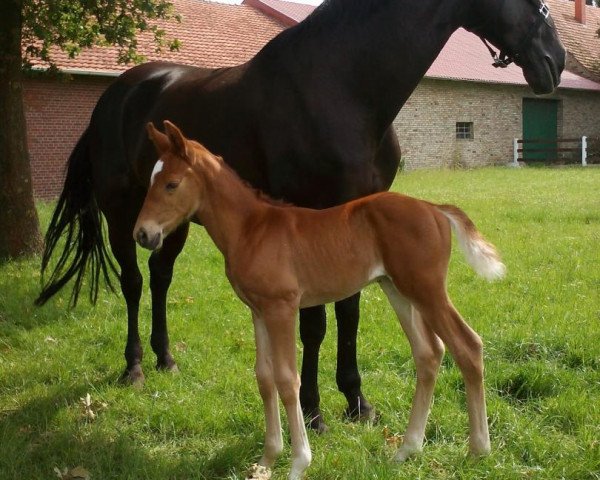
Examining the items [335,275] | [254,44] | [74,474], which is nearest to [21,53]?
[74,474]

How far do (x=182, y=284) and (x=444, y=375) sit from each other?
358cm

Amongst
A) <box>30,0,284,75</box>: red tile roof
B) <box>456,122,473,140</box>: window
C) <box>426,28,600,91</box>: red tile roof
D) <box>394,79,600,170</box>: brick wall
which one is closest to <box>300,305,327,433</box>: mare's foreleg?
<box>30,0,284,75</box>: red tile roof

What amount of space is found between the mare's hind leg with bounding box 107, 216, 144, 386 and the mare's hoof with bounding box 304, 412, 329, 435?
1.46 meters

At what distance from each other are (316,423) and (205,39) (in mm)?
18820

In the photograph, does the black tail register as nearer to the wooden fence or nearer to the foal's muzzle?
the foal's muzzle

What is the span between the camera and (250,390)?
4.07 meters

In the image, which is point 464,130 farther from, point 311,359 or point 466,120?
point 311,359

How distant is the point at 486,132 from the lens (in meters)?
27.7

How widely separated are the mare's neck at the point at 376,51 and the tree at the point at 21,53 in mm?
5327

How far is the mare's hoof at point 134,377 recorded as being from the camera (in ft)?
14.4

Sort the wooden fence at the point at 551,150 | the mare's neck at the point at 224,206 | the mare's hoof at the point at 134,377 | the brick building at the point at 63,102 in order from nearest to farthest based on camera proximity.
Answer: the mare's neck at the point at 224,206, the mare's hoof at the point at 134,377, the brick building at the point at 63,102, the wooden fence at the point at 551,150

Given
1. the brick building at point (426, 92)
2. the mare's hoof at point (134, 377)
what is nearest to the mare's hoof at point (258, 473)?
the mare's hoof at point (134, 377)

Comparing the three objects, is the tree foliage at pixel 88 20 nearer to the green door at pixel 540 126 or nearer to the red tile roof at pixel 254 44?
the red tile roof at pixel 254 44

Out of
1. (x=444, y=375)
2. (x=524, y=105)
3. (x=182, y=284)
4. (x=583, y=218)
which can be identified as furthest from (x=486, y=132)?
(x=444, y=375)
